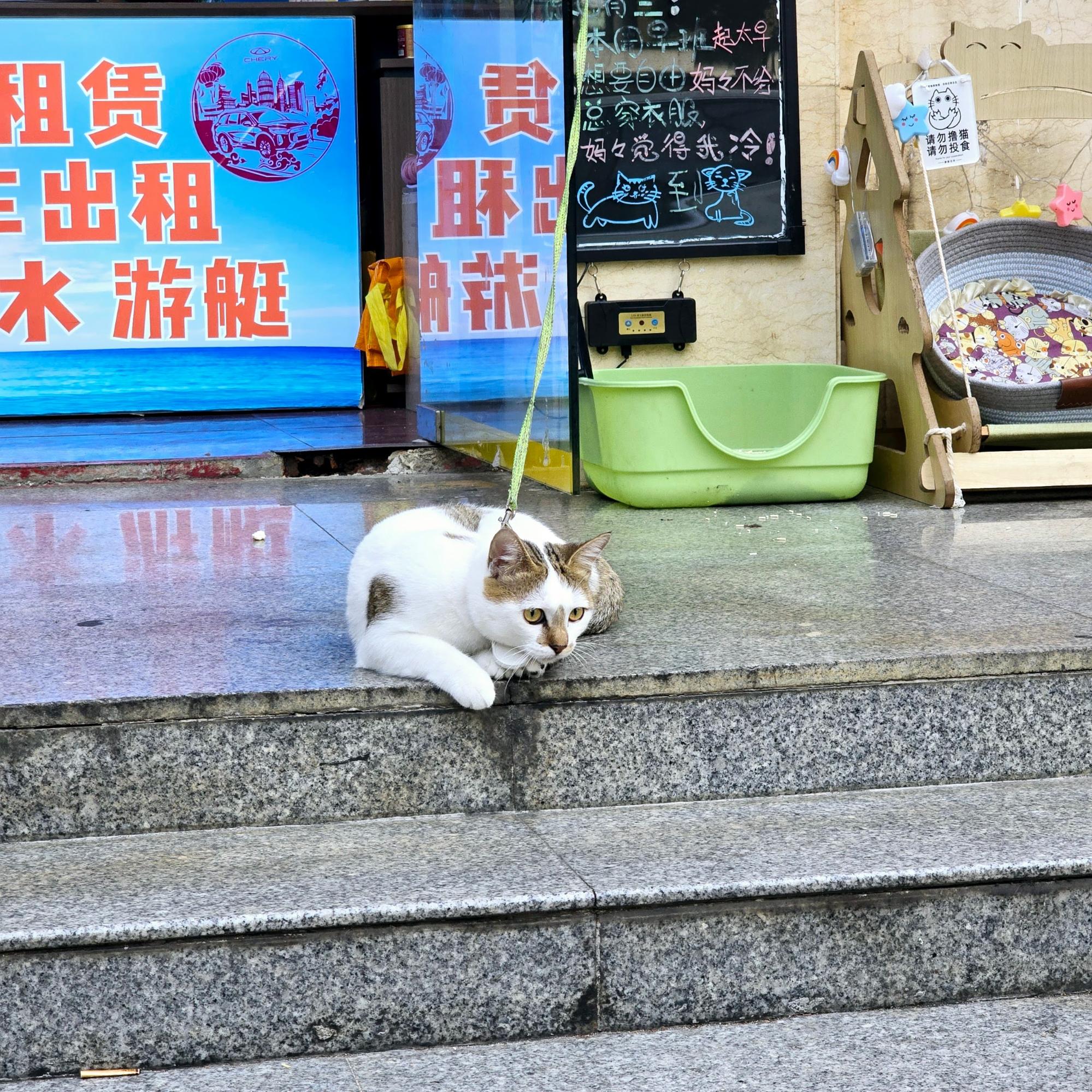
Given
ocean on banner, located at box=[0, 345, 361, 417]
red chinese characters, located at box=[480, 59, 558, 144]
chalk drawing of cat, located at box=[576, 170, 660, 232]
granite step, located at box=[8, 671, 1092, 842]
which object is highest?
red chinese characters, located at box=[480, 59, 558, 144]

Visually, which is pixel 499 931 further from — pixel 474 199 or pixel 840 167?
pixel 474 199

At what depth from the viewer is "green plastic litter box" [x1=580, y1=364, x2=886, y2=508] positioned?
406 centimetres

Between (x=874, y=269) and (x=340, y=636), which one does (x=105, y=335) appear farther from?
(x=340, y=636)

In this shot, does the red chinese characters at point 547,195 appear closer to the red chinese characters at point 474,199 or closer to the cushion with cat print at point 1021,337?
the red chinese characters at point 474,199

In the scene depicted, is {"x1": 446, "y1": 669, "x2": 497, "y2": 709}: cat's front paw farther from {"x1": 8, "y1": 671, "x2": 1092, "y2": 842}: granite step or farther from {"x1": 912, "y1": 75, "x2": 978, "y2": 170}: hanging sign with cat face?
{"x1": 912, "y1": 75, "x2": 978, "y2": 170}: hanging sign with cat face

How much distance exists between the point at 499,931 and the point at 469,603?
58 centimetres

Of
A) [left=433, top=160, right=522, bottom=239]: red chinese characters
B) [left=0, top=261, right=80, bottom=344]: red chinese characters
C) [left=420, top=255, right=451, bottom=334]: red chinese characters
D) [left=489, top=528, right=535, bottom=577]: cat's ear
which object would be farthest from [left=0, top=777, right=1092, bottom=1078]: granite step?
[left=0, top=261, right=80, bottom=344]: red chinese characters

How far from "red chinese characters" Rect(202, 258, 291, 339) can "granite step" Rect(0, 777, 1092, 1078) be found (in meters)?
5.65

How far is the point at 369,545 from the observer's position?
2658mm

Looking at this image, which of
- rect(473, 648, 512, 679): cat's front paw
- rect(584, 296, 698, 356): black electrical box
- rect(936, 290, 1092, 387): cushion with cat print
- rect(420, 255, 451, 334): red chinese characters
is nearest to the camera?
rect(473, 648, 512, 679): cat's front paw

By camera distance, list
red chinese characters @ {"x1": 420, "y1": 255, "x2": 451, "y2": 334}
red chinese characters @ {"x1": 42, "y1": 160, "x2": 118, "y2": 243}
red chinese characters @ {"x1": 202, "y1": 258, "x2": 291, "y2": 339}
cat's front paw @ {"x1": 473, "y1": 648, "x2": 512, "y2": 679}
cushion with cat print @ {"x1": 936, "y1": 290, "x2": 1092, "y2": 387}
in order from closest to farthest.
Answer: cat's front paw @ {"x1": 473, "y1": 648, "x2": 512, "y2": 679} → cushion with cat print @ {"x1": 936, "y1": 290, "x2": 1092, "y2": 387} → red chinese characters @ {"x1": 420, "y1": 255, "x2": 451, "y2": 334} → red chinese characters @ {"x1": 42, "y1": 160, "x2": 118, "y2": 243} → red chinese characters @ {"x1": 202, "y1": 258, "x2": 291, "y2": 339}

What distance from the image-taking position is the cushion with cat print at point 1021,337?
453 cm

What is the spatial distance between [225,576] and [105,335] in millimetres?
4531

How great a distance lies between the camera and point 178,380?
297 inches
